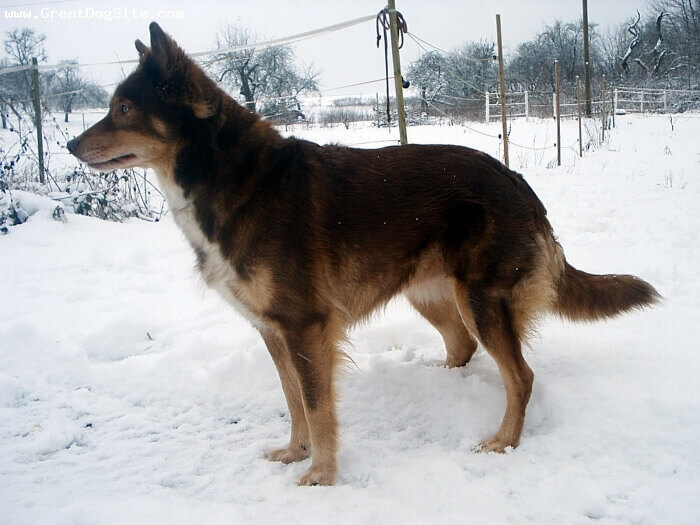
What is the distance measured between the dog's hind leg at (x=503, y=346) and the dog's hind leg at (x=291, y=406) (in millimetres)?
1034

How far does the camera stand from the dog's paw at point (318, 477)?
2691 mm

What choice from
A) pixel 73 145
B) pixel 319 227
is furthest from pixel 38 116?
pixel 319 227

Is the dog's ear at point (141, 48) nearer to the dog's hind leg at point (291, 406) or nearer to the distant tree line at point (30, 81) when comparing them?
the dog's hind leg at point (291, 406)

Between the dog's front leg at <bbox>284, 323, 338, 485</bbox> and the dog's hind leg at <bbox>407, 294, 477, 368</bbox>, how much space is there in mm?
1152

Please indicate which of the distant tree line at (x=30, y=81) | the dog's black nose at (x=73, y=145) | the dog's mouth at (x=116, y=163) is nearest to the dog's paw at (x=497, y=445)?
the dog's mouth at (x=116, y=163)

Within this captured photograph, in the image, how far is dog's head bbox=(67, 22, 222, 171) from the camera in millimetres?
2758

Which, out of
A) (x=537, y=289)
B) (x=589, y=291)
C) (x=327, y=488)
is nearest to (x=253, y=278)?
(x=327, y=488)

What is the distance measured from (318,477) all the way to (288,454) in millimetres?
346

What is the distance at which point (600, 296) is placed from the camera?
10.5 ft

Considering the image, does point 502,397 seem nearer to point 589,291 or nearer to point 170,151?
point 589,291

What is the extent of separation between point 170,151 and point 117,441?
70.3 inches

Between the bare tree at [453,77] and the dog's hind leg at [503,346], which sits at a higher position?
the bare tree at [453,77]

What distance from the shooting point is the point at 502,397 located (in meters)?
3.27

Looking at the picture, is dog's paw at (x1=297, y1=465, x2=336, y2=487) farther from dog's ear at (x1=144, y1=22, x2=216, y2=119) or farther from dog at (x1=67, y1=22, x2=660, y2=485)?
dog's ear at (x1=144, y1=22, x2=216, y2=119)
